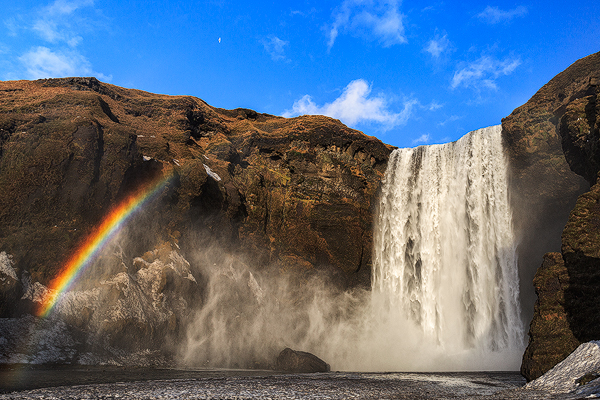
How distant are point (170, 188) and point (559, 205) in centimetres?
2858

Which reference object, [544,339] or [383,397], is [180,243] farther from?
[544,339]

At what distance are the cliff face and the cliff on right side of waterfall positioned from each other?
13775mm

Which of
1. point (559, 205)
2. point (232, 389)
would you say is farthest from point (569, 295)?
point (559, 205)

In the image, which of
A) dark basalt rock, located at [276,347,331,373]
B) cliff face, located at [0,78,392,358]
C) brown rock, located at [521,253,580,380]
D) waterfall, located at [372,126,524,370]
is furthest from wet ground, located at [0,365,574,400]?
waterfall, located at [372,126,524,370]

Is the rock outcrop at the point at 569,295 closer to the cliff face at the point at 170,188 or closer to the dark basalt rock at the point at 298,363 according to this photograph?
the dark basalt rock at the point at 298,363

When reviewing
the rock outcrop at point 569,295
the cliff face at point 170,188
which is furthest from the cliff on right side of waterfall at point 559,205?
the cliff face at point 170,188

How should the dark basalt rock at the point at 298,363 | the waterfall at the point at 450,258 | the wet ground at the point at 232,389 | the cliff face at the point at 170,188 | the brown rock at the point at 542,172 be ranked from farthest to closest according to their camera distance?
the waterfall at the point at 450,258
the brown rock at the point at 542,172
the dark basalt rock at the point at 298,363
the cliff face at the point at 170,188
the wet ground at the point at 232,389

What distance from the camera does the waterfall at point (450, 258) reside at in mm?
27688

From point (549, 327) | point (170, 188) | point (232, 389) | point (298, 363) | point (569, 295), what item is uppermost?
point (170, 188)

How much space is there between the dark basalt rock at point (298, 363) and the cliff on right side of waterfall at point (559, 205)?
1201 centimetres

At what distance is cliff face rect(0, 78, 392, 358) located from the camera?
22766mm

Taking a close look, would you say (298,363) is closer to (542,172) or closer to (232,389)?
(232,389)

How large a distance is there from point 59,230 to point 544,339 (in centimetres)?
2549

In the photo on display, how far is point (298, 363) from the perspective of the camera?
2353cm
